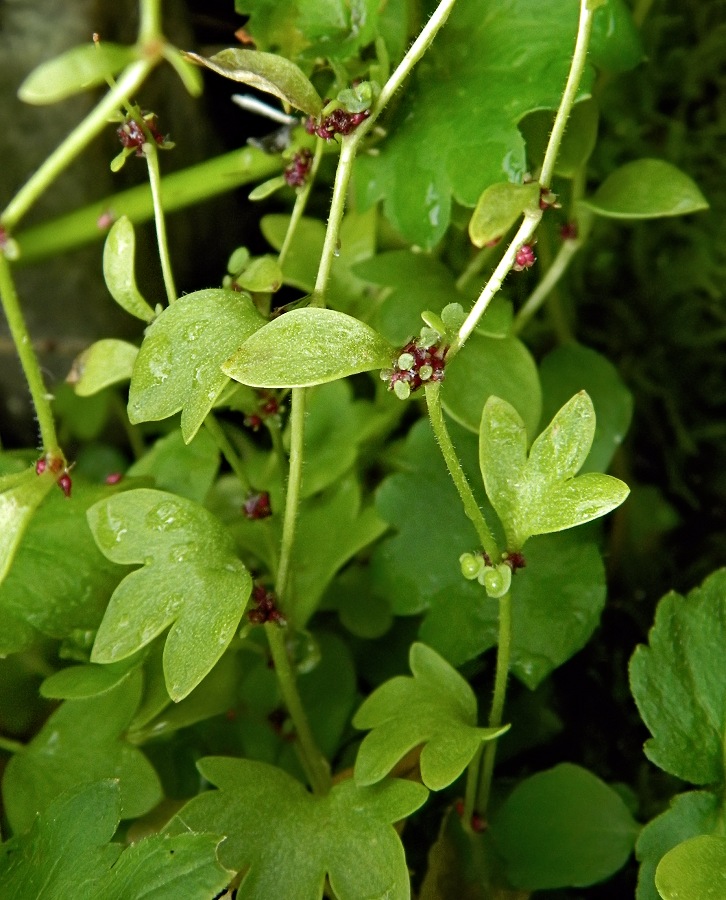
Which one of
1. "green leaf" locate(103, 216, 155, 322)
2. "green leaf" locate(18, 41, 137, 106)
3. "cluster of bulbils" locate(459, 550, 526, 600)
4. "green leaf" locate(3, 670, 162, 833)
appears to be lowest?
"green leaf" locate(3, 670, 162, 833)

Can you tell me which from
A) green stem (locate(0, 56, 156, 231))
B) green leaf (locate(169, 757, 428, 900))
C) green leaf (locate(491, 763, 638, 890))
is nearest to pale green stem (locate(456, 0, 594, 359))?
green stem (locate(0, 56, 156, 231))

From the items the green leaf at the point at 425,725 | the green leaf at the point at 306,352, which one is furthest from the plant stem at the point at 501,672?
the green leaf at the point at 306,352

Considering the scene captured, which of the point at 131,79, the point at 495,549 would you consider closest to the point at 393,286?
the point at 495,549

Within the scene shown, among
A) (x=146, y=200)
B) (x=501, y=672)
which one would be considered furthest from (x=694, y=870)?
(x=146, y=200)

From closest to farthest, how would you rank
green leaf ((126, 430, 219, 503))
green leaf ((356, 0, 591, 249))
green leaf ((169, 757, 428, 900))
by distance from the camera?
green leaf ((169, 757, 428, 900)) → green leaf ((356, 0, 591, 249)) → green leaf ((126, 430, 219, 503))

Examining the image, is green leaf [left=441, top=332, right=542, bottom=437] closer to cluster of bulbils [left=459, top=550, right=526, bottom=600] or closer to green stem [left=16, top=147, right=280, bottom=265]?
cluster of bulbils [left=459, top=550, right=526, bottom=600]

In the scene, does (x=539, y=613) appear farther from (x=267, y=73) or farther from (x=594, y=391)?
(x=267, y=73)

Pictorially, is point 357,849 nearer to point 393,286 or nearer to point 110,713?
point 110,713
